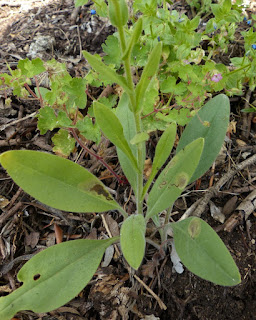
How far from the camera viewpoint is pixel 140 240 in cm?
106

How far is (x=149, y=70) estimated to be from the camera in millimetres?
921

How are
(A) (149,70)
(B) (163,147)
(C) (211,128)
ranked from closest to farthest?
(A) (149,70) → (B) (163,147) → (C) (211,128)

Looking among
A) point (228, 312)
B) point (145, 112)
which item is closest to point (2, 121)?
point (145, 112)

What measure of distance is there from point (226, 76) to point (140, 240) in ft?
3.29

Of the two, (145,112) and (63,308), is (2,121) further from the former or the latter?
(63,308)

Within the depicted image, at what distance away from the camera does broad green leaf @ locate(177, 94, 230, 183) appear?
1.27 metres

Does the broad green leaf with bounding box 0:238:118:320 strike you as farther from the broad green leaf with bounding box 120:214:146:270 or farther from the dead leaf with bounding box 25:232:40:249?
the dead leaf with bounding box 25:232:40:249

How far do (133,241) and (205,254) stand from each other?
0.24 meters

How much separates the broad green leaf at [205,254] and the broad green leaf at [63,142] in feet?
2.22

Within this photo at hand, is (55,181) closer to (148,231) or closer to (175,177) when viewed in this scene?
(175,177)

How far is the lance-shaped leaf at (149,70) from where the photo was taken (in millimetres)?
893

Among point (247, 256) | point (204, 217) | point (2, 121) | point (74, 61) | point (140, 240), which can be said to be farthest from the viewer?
point (74, 61)

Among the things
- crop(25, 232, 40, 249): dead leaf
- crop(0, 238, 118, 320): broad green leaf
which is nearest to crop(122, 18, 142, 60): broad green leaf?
crop(0, 238, 118, 320): broad green leaf

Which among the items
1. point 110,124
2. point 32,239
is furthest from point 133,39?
point 32,239
